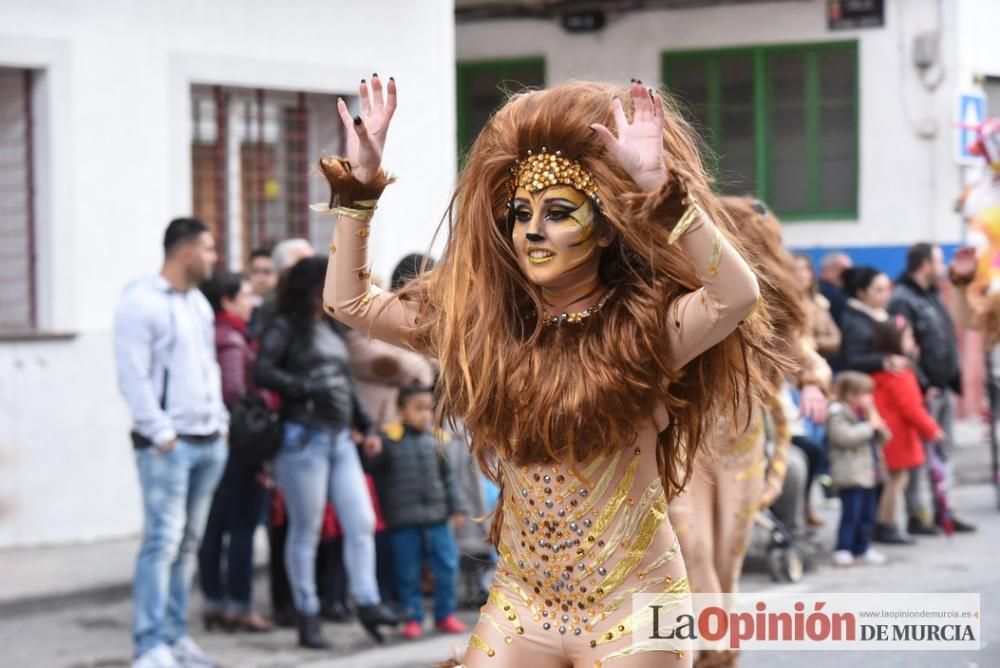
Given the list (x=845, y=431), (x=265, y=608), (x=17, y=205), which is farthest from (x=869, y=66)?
(x=265, y=608)

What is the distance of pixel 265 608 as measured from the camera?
952 cm

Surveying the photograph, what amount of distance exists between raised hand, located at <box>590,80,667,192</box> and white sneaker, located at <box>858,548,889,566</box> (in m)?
8.01

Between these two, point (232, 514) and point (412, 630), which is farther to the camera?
point (232, 514)

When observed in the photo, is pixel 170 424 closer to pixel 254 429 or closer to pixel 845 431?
pixel 254 429

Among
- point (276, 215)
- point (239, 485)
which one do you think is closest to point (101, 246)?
point (276, 215)

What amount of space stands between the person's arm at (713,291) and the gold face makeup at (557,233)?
288mm

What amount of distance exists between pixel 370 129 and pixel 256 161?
8.47 meters

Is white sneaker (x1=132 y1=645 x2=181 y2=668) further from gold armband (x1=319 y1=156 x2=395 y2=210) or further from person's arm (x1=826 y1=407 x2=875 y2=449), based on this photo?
person's arm (x1=826 y1=407 x2=875 y2=449)

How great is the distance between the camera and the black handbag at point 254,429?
8.28 meters

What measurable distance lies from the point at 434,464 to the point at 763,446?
2488 millimetres

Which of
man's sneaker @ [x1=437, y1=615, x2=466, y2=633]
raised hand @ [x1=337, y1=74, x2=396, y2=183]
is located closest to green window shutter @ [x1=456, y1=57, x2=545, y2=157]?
man's sneaker @ [x1=437, y1=615, x2=466, y2=633]

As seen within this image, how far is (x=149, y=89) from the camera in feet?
36.7

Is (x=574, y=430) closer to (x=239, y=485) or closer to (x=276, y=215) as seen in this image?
(x=239, y=485)

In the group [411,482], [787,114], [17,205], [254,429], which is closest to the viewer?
[254,429]
